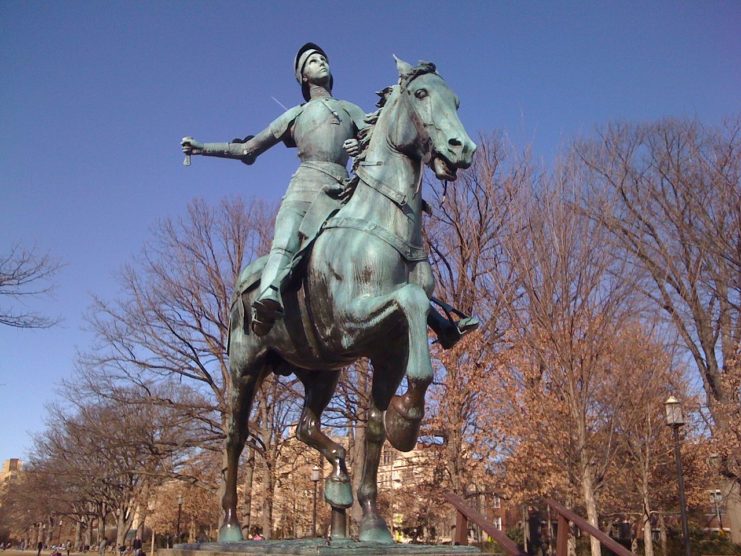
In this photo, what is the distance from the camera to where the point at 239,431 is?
548cm

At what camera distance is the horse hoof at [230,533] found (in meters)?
4.96

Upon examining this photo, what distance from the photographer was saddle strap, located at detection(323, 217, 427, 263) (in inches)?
161

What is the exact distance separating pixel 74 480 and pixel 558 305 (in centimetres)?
3176

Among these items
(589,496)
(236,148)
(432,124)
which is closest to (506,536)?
(432,124)

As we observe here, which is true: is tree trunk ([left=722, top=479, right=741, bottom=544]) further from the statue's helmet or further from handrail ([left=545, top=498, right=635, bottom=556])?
the statue's helmet

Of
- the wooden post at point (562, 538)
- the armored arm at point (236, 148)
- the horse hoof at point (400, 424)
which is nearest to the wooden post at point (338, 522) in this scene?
the horse hoof at point (400, 424)

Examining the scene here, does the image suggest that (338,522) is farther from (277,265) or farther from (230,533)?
(277,265)

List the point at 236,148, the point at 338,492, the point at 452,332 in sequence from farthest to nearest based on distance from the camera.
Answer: the point at 236,148, the point at 338,492, the point at 452,332

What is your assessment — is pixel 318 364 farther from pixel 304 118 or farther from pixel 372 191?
pixel 304 118

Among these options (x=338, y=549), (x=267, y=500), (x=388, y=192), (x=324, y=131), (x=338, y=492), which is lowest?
(x=267, y=500)

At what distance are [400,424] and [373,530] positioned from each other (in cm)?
80

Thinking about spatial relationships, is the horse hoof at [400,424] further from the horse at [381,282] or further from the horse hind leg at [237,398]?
the horse hind leg at [237,398]

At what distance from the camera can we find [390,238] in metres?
4.11

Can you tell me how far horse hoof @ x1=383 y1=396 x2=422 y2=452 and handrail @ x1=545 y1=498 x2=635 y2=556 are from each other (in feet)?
16.6
